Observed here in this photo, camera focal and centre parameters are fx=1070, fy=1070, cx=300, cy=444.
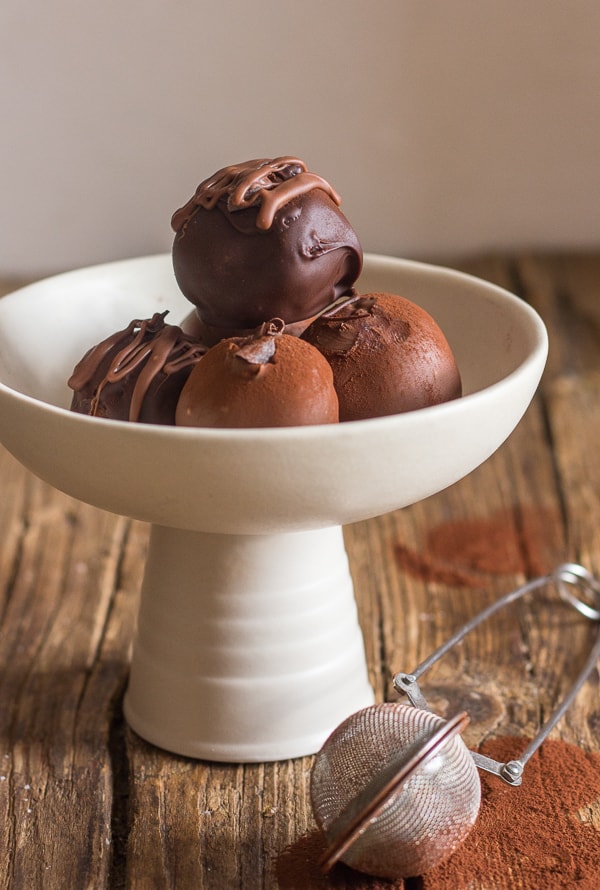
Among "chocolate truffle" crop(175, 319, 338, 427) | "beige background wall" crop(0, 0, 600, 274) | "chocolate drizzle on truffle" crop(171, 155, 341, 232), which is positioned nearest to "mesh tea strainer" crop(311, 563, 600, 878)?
"chocolate truffle" crop(175, 319, 338, 427)

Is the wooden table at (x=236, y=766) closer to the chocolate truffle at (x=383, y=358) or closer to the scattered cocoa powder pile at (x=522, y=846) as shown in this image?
the scattered cocoa powder pile at (x=522, y=846)

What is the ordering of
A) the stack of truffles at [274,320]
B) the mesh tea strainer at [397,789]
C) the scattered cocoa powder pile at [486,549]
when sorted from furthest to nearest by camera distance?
the scattered cocoa powder pile at [486,549], the stack of truffles at [274,320], the mesh tea strainer at [397,789]

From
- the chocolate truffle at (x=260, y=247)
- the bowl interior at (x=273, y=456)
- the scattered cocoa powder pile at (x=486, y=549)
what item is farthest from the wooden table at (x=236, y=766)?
the chocolate truffle at (x=260, y=247)

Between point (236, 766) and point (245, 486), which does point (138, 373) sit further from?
point (236, 766)

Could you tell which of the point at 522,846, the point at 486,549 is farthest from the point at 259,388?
the point at 486,549

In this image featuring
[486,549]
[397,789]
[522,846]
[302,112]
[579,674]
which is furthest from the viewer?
[302,112]

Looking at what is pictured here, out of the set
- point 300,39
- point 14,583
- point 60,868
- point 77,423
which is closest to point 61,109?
point 300,39

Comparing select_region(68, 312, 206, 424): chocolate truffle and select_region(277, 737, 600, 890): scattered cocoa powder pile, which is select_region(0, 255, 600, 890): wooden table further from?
select_region(68, 312, 206, 424): chocolate truffle
